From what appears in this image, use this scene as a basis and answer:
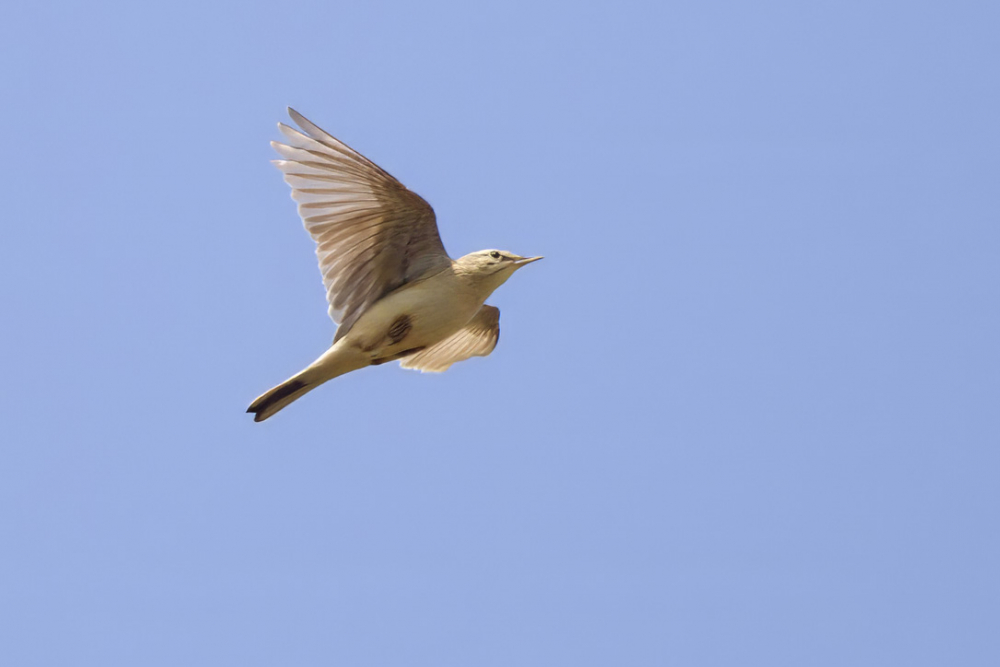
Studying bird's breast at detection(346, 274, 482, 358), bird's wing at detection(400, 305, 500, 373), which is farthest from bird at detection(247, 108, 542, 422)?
bird's wing at detection(400, 305, 500, 373)

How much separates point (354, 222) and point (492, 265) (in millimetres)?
1228

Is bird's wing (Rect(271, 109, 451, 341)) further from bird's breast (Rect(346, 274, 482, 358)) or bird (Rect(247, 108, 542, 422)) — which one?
bird's breast (Rect(346, 274, 482, 358))

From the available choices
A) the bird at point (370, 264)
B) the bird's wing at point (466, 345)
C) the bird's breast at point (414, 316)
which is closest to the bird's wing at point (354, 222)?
the bird at point (370, 264)

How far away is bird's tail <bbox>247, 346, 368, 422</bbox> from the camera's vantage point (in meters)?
11.7

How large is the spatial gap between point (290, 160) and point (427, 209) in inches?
47.9

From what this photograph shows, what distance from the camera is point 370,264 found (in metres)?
12.0

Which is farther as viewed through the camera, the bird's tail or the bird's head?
the bird's head

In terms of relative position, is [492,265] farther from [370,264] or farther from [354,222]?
[354,222]

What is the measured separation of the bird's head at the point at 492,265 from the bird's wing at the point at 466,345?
1926 mm

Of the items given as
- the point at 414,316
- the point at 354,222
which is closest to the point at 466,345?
the point at 414,316

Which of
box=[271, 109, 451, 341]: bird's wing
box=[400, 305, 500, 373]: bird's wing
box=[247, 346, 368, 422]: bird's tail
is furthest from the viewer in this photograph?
box=[400, 305, 500, 373]: bird's wing

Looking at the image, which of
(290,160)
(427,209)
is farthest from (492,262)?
(290,160)

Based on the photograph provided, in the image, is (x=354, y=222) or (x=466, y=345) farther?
(x=466, y=345)

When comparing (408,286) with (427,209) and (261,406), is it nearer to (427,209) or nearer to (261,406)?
(427,209)
